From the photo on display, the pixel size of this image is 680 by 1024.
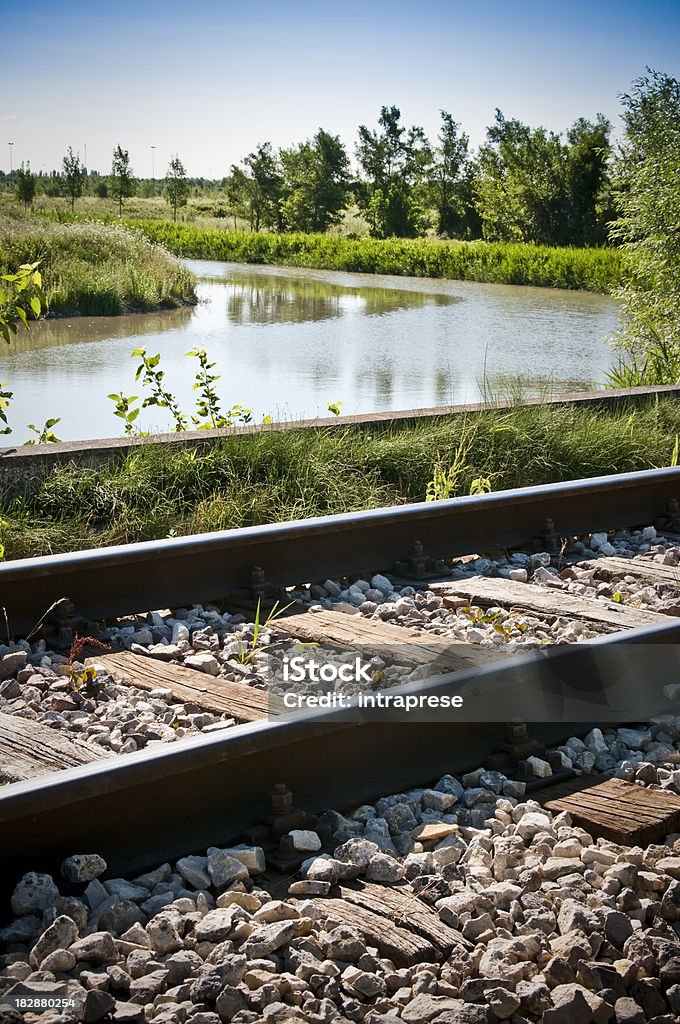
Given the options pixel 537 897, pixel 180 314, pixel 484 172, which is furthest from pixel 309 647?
pixel 484 172

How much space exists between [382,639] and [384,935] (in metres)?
1.86

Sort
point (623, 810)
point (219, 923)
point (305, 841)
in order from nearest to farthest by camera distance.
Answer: point (219, 923), point (305, 841), point (623, 810)

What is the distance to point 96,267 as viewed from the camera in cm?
2353

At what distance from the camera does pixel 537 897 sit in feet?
8.41

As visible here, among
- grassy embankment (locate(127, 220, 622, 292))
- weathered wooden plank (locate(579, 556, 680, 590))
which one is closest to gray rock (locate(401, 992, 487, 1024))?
weathered wooden plank (locate(579, 556, 680, 590))

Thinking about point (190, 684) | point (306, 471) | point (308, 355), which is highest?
point (308, 355)

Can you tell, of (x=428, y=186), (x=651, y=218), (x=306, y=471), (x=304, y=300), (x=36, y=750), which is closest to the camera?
(x=36, y=750)

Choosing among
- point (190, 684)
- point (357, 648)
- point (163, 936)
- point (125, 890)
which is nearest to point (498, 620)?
point (357, 648)

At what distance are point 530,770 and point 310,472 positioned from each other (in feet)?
10.9

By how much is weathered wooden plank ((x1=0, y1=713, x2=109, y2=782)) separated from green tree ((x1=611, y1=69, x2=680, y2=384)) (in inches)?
382

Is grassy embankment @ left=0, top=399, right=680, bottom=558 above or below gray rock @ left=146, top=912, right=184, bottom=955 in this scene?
above

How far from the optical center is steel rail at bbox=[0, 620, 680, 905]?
2619 mm

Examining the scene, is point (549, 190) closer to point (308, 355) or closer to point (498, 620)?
point (308, 355)

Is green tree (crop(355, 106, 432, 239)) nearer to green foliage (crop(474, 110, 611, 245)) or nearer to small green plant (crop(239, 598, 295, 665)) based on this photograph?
green foliage (crop(474, 110, 611, 245))
